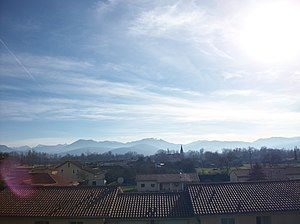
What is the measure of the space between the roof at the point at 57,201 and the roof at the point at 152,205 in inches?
26.9

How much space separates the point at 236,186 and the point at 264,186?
1691 mm

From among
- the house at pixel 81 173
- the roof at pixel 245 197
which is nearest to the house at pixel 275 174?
the house at pixel 81 173

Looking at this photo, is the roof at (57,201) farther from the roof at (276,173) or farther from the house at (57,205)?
the roof at (276,173)

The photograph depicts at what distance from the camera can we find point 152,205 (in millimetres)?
18953

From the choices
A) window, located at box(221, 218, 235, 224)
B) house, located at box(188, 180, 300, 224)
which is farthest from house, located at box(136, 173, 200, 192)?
window, located at box(221, 218, 235, 224)

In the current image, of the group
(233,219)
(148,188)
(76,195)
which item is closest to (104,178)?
(148,188)

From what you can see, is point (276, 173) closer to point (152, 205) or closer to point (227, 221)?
point (227, 221)

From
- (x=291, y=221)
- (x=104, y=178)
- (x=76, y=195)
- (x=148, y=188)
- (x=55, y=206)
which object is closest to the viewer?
(x=291, y=221)

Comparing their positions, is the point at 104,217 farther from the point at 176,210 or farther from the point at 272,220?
the point at 272,220

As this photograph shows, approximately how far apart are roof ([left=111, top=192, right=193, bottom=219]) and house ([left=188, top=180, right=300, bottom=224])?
Result: 70 cm

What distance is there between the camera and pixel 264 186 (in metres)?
20.2

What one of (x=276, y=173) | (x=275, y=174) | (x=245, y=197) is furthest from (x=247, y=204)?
(x=276, y=173)

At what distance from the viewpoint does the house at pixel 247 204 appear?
1739 centimetres

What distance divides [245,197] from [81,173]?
3790 centimetres
